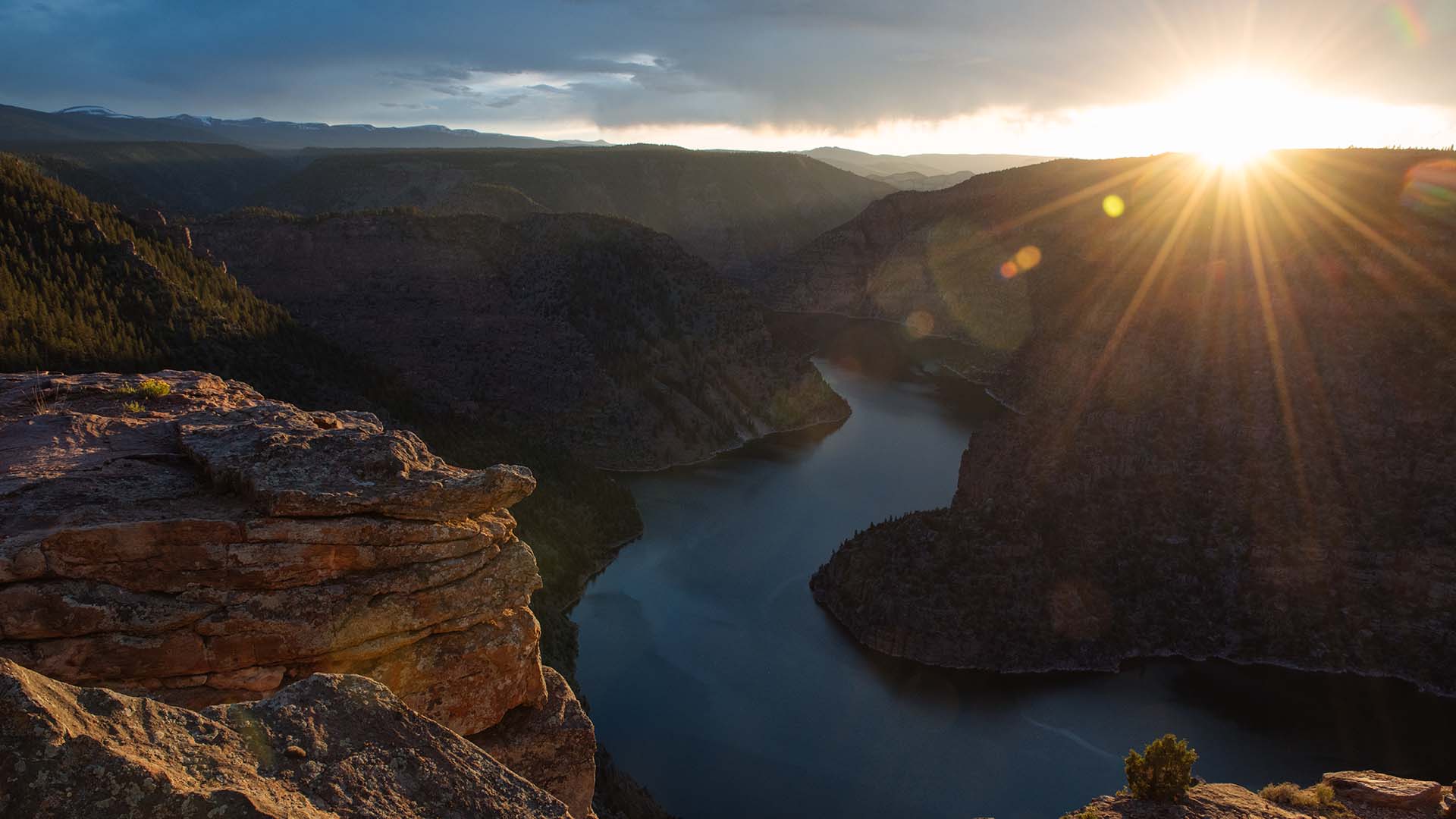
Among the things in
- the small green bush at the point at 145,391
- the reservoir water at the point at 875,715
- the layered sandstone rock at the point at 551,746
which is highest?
the small green bush at the point at 145,391

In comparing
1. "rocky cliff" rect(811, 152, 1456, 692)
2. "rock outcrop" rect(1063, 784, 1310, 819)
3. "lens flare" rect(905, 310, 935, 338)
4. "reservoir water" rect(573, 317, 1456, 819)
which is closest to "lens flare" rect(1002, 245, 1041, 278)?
"lens flare" rect(905, 310, 935, 338)

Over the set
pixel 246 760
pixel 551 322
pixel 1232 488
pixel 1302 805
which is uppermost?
pixel 246 760

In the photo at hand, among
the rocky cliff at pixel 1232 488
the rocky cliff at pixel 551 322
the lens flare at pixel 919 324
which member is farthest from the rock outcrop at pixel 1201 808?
the lens flare at pixel 919 324

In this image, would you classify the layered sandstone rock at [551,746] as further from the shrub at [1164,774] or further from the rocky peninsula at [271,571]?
the shrub at [1164,774]

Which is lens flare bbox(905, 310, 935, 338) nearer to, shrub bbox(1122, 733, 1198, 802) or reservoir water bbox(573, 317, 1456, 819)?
reservoir water bbox(573, 317, 1456, 819)

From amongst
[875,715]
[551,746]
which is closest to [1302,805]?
[551,746]

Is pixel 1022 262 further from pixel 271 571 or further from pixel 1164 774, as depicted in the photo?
pixel 271 571
